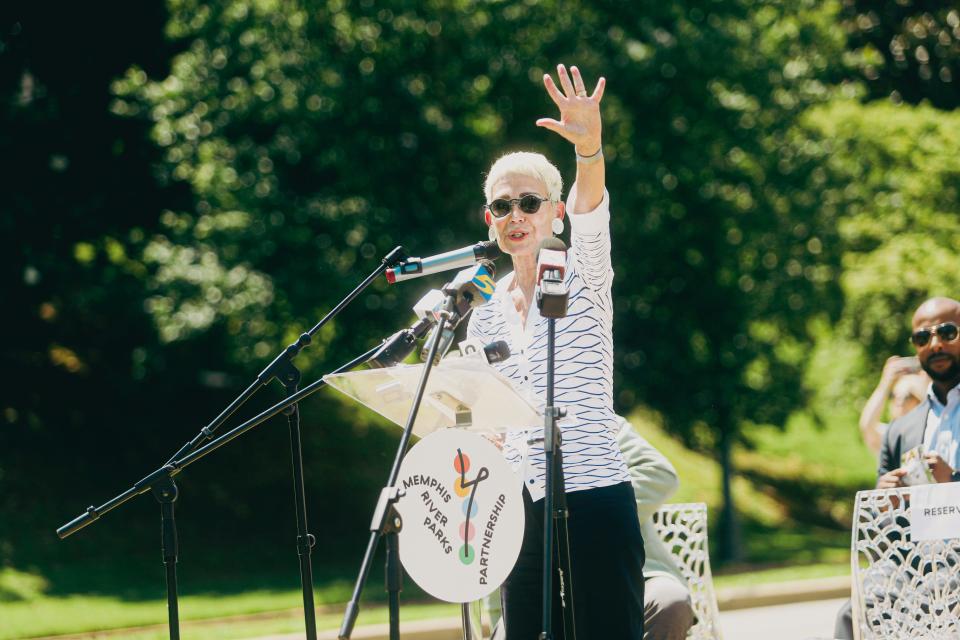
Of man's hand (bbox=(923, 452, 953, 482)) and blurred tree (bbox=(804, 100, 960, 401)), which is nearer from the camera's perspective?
man's hand (bbox=(923, 452, 953, 482))

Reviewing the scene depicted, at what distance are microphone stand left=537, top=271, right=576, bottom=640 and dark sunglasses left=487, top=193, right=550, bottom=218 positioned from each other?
457mm

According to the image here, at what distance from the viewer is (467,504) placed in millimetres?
3297

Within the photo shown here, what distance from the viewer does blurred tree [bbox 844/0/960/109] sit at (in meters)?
20.6

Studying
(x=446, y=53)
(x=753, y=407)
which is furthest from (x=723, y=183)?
(x=446, y=53)

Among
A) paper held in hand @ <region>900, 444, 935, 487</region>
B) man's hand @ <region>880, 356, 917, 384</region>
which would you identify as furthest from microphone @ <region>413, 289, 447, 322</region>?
man's hand @ <region>880, 356, 917, 384</region>

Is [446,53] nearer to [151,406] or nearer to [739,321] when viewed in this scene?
[739,321]

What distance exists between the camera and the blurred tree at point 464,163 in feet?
44.5

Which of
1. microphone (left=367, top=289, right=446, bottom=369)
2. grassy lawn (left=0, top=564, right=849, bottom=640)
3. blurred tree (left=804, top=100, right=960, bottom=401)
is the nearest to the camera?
microphone (left=367, top=289, right=446, bottom=369)

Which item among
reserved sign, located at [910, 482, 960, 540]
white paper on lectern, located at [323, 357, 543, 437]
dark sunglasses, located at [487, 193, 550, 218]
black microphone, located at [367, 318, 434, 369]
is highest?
dark sunglasses, located at [487, 193, 550, 218]

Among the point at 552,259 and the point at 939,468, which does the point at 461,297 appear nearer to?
the point at 552,259

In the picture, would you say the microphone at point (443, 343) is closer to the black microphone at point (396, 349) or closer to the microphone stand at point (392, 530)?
the microphone stand at point (392, 530)

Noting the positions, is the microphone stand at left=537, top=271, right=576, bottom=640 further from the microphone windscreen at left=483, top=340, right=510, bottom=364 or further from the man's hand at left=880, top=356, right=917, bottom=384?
the man's hand at left=880, top=356, right=917, bottom=384

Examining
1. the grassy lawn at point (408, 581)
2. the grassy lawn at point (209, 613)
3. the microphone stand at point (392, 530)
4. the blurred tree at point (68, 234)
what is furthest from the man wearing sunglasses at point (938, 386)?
the blurred tree at point (68, 234)

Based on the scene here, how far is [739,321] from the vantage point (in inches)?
607
